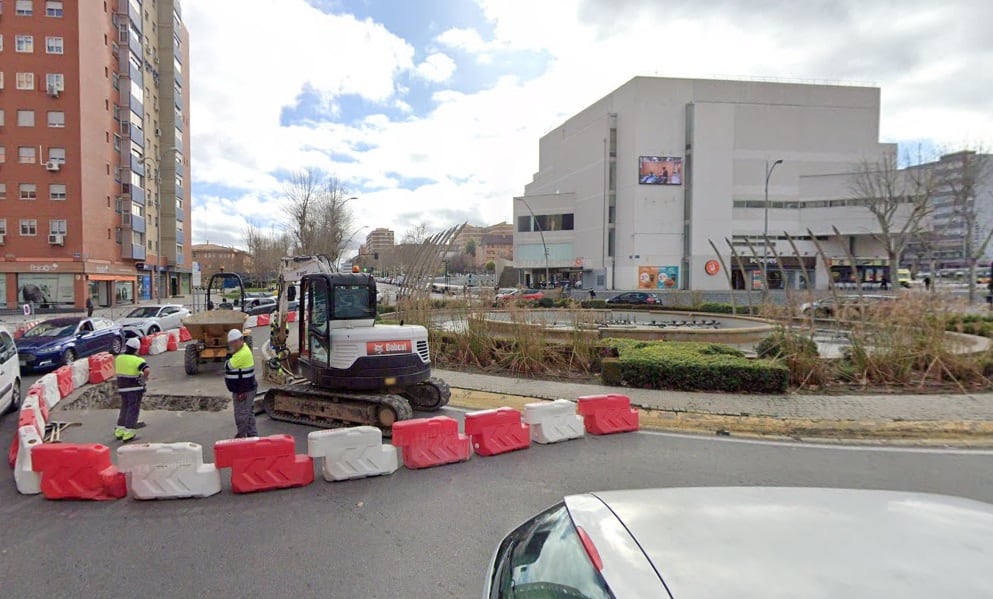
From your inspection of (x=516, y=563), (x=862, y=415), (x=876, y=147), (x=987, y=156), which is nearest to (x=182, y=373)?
(x=516, y=563)

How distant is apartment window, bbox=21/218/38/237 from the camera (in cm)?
3694

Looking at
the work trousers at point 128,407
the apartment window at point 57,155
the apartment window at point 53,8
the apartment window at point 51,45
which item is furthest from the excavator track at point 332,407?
the apartment window at point 53,8

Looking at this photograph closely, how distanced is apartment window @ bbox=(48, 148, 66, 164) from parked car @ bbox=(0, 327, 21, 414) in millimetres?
39702

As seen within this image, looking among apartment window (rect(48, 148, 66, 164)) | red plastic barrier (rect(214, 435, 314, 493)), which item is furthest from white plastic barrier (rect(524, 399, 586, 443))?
apartment window (rect(48, 148, 66, 164))

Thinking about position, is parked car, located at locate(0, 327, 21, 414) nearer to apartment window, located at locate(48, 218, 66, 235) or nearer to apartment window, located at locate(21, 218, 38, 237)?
apartment window, located at locate(48, 218, 66, 235)

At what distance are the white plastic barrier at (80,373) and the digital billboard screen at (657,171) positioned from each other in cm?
5285

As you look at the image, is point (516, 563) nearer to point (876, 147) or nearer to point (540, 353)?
point (540, 353)

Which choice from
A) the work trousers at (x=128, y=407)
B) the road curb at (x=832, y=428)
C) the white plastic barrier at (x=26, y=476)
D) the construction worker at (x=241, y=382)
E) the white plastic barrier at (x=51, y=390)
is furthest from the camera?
the white plastic barrier at (x=51, y=390)

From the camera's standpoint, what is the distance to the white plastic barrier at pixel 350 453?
17.8 feet

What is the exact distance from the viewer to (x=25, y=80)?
1469 inches

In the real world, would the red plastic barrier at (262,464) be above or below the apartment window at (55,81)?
below

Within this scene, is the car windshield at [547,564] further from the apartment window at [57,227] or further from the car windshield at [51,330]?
the apartment window at [57,227]

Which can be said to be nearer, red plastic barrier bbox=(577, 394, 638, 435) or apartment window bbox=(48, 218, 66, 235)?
red plastic barrier bbox=(577, 394, 638, 435)

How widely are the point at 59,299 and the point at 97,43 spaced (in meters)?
21.5
